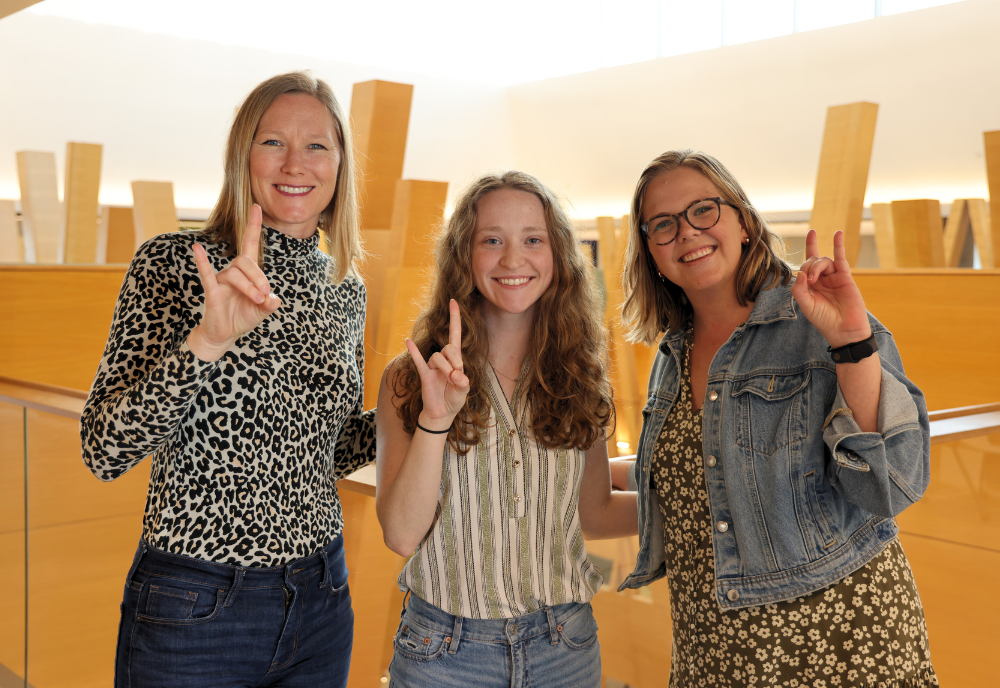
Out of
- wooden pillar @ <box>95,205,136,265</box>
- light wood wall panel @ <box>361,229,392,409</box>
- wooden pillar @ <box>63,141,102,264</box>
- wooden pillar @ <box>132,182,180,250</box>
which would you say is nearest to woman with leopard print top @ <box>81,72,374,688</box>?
light wood wall panel @ <box>361,229,392,409</box>

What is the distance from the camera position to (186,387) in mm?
1206

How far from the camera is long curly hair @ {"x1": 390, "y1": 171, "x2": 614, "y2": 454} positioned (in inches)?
53.9

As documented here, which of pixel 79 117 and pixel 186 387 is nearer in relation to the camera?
pixel 186 387

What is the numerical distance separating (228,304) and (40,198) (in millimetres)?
5747

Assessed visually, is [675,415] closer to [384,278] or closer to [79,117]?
[384,278]

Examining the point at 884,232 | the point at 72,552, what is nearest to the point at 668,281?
the point at 72,552

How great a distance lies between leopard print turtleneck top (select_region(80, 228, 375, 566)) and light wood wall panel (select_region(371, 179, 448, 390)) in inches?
85.1

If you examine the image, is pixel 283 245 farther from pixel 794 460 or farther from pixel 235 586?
pixel 794 460

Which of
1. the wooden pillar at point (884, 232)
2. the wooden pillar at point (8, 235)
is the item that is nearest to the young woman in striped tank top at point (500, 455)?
the wooden pillar at point (884, 232)

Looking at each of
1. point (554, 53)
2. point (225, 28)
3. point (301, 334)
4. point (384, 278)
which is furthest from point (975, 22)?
point (301, 334)

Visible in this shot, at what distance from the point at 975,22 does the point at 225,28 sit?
7416 millimetres

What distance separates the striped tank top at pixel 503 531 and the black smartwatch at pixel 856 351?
44cm

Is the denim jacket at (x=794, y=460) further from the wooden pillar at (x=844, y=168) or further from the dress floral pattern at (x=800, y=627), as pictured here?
the wooden pillar at (x=844, y=168)

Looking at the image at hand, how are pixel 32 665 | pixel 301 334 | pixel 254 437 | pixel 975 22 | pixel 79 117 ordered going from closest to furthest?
1. pixel 254 437
2. pixel 301 334
3. pixel 32 665
4. pixel 975 22
5. pixel 79 117
